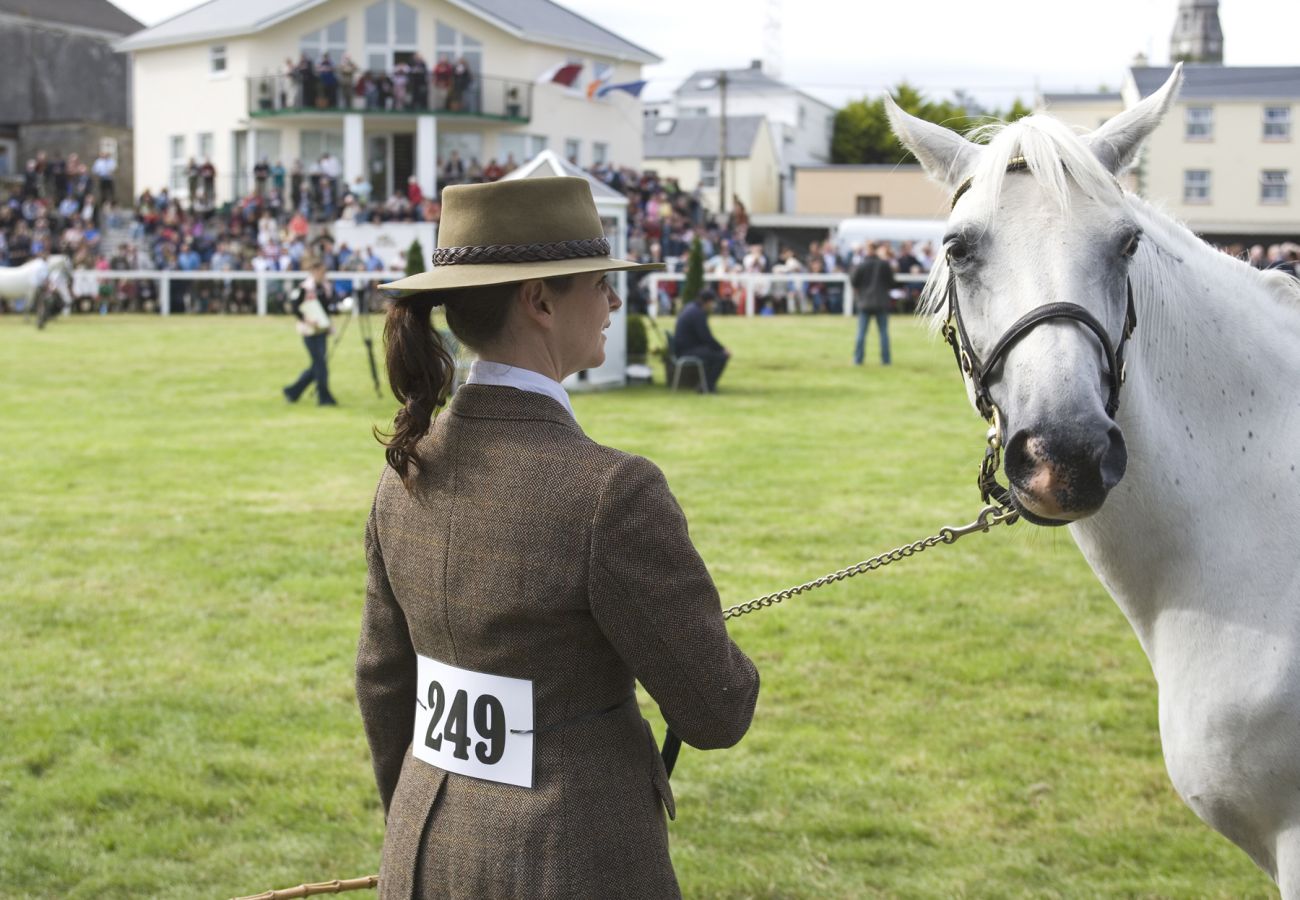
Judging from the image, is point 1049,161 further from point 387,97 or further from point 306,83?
point 306,83

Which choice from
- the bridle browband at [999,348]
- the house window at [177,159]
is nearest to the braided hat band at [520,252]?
the bridle browband at [999,348]

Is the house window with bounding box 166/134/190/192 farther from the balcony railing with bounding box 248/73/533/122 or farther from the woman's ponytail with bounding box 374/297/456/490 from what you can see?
the woman's ponytail with bounding box 374/297/456/490

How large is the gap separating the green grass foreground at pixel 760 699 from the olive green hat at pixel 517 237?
4.82ft

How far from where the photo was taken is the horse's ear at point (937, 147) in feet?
9.68

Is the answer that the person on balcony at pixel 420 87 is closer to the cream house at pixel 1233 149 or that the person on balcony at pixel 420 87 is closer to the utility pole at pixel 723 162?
the utility pole at pixel 723 162

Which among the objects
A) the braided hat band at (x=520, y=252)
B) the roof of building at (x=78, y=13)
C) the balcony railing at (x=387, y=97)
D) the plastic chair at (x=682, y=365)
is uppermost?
the roof of building at (x=78, y=13)

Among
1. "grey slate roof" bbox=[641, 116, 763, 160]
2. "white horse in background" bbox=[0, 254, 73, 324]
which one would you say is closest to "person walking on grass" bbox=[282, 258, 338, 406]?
"white horse in background" bbox=[0, 254, 73, 324]

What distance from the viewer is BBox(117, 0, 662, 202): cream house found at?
1711 inches

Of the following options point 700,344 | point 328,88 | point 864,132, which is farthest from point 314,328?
point 864,132

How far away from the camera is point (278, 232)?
124 ft

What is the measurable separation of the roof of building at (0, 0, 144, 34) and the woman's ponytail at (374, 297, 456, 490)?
196 feet

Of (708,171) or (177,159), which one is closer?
(177,159)

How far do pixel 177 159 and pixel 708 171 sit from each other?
24.8 meters

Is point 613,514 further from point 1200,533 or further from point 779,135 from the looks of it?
point 779,135
